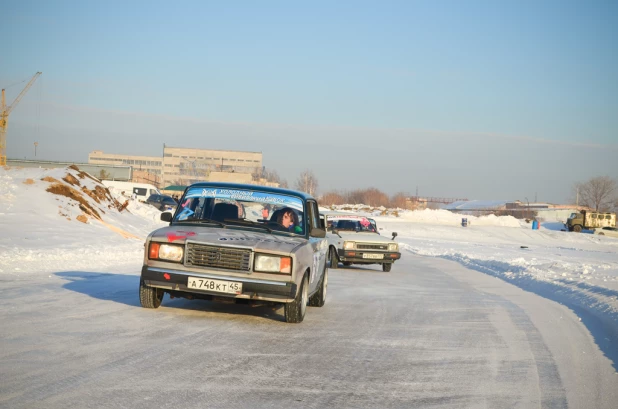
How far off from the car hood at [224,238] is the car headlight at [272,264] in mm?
93

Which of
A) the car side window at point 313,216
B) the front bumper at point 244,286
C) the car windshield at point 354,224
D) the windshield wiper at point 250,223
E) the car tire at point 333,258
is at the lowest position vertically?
the car tire at point 333,258

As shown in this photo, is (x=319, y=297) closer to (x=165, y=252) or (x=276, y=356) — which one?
(x=165, y=252)

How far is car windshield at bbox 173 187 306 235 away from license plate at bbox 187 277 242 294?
4.17ft

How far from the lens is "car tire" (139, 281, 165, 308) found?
8602mm

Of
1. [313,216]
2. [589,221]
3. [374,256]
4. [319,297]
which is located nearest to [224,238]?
[313,216]

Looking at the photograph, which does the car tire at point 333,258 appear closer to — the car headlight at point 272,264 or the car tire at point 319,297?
the car tire at point 319,297

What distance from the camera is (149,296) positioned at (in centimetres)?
867

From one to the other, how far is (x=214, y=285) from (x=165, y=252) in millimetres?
721

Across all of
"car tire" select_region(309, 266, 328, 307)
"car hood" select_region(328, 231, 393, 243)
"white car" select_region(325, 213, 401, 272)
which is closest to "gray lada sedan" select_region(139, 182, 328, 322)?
"car tire" select_region(309, 266, 328, 307)

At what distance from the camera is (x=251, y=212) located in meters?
9.50

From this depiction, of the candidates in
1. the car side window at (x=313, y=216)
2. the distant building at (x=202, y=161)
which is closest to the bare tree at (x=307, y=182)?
the distant building at (x=202, y=161)

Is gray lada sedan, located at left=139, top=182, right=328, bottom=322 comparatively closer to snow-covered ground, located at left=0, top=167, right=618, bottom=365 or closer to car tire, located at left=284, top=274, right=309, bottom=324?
car tire, located at left=284, top=274, right=309, bottom=324

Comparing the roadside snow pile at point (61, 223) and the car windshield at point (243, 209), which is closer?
the car windshield at point (243, 209)

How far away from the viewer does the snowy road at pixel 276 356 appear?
5043mm
